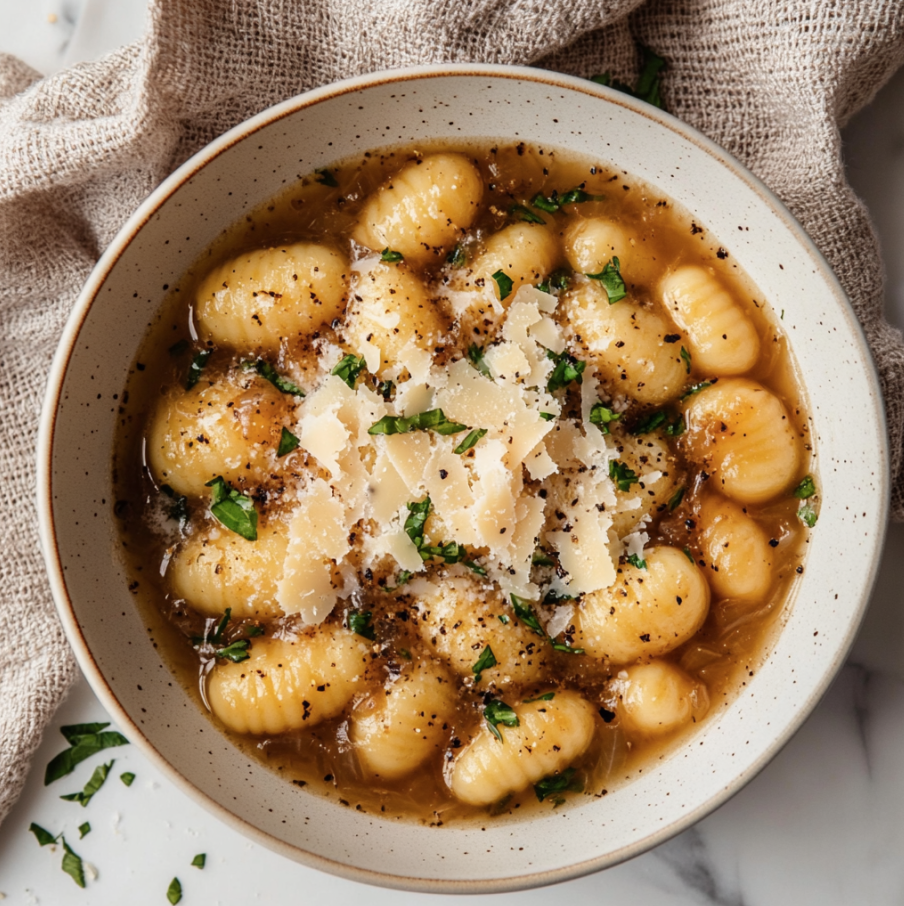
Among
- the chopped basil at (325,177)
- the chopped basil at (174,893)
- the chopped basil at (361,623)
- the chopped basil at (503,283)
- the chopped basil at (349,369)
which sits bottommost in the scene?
the chopped basil at (174,893)

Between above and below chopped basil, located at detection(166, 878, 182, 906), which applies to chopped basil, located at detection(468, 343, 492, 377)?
above

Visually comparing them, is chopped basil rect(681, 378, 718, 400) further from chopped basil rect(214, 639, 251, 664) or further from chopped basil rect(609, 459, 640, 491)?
chopped basil rect(214, 639, 251, 664)

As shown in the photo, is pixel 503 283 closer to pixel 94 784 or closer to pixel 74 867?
pixel 94 784

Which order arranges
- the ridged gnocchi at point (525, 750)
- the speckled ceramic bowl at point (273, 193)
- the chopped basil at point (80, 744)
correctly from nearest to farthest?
1. the speckled ceramic bowl at point (273, 193)
2. the ridged gnocchi at point (525, 750)
3. the chopped basil at point (80, 744)

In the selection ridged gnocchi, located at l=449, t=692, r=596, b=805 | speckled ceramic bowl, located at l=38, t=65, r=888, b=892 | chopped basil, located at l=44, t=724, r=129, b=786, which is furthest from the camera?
chopped basil, located at l=44, t=724, r=129, b=786

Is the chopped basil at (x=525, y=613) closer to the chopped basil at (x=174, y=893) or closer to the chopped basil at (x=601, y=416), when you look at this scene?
the chopped basil at (x=601, y=416)

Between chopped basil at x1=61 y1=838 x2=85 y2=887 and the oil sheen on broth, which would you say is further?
chopped basil at x1=61 y1=838 x2=85 y2=887

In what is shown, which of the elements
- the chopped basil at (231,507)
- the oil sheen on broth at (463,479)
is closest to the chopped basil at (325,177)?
the oil sheen on broth at (463,479)

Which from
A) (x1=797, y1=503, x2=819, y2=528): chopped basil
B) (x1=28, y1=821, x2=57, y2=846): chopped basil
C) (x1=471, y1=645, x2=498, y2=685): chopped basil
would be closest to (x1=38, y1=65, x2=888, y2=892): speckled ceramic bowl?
(x1=797, y1=503, x2=819, y2=528): chopped basil

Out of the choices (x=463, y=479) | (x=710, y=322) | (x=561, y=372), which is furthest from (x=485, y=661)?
(x=710, y=322)
